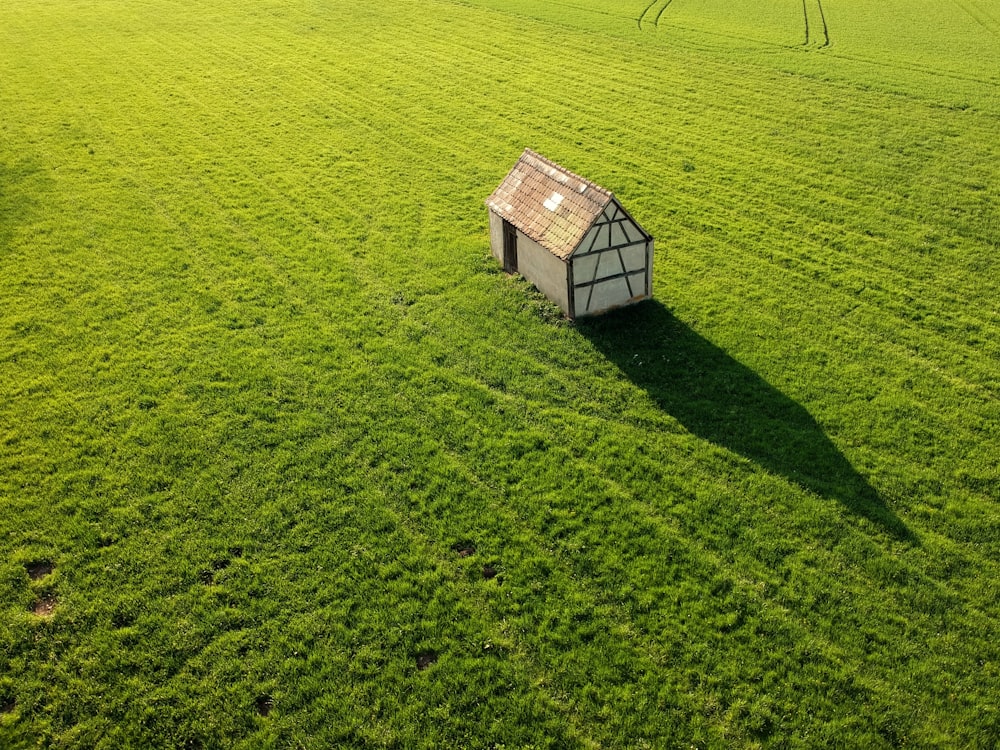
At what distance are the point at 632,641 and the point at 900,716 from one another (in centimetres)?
406

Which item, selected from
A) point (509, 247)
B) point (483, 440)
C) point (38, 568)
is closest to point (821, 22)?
point (509, 247)

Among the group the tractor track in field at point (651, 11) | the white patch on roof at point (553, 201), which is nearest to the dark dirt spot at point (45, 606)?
the white patch on roof at point (553, 201)

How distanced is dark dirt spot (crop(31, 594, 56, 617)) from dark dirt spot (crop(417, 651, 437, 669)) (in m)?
6.39

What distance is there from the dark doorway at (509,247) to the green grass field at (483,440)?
36cm

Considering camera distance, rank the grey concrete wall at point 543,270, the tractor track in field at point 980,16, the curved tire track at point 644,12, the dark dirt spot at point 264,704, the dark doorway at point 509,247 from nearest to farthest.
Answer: the dark dirt spot at point 264,704 < the grey concrete wall at point 543,270 < the dark doorway at point 509,247 < the tractor track in field at point 980,16 < the curved tire track at point 644,12

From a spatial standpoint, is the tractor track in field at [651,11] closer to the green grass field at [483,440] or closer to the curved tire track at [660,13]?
the curved tire track at [660,13]

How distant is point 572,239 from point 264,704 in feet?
40.6

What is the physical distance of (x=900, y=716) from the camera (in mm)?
11281

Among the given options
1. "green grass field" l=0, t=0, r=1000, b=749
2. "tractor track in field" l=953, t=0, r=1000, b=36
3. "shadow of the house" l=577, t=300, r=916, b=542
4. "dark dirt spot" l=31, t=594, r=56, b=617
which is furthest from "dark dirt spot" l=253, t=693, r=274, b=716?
"tractor track in field" l=953, t=0, r=1000, b=36

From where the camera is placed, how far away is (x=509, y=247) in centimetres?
2172

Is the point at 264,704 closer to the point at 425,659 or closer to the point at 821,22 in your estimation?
the point at 425,659

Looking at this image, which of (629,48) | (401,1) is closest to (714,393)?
(629,48)

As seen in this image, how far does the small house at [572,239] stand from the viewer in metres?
18.8

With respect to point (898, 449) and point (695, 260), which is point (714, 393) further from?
point (695, 260)
